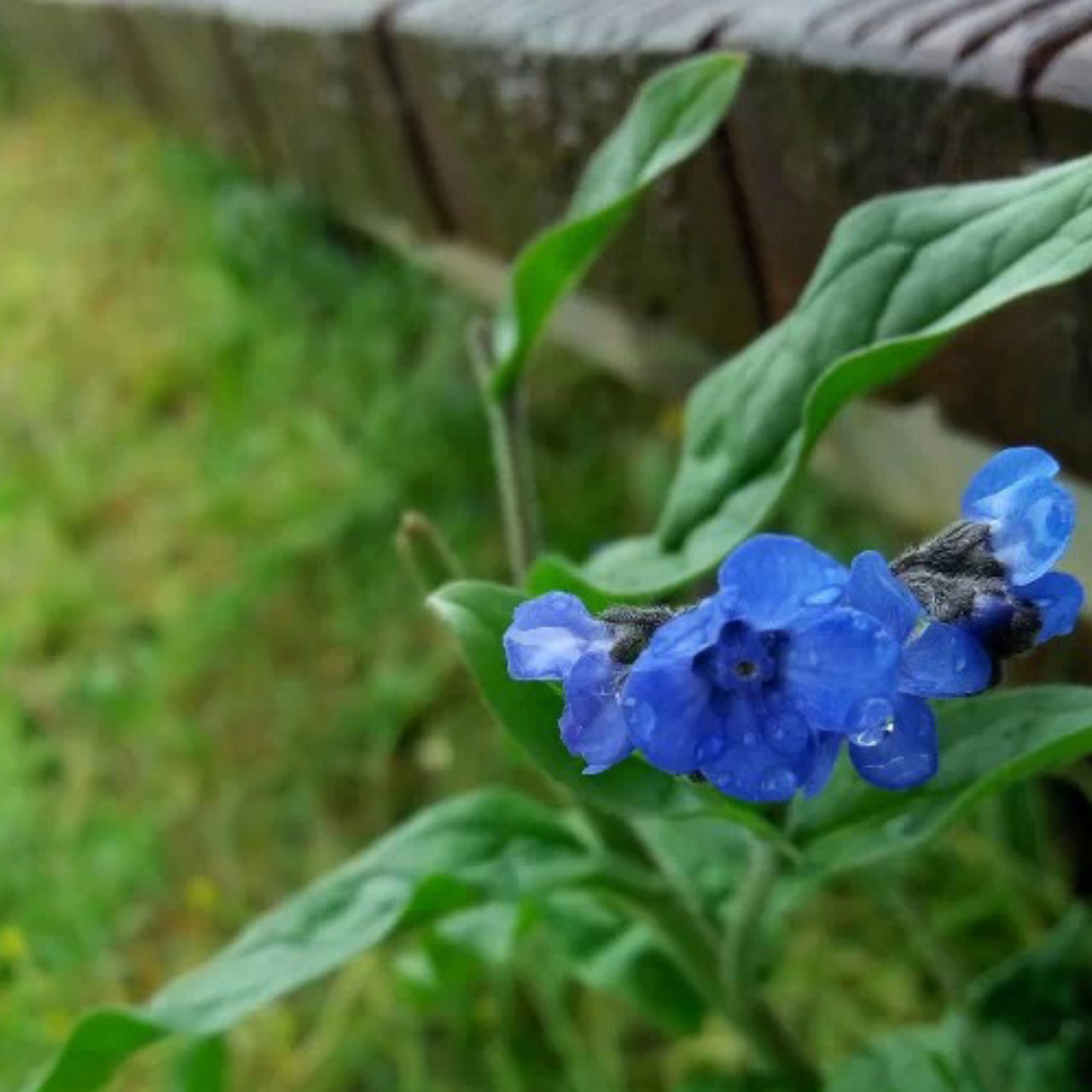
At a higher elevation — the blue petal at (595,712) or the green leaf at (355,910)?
the blue petal at (595,712)

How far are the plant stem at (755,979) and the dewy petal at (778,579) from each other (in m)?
0.33

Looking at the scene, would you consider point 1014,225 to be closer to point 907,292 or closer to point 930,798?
point 907,292

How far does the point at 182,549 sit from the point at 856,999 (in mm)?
1148

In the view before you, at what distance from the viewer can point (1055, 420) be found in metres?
0.94

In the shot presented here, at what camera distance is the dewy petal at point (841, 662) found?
434 mm

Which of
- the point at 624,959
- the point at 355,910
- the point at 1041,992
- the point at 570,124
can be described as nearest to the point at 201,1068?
the point at 355,910

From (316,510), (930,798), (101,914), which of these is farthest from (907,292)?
(316,510)

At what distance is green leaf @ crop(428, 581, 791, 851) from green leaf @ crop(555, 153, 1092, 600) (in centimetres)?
7

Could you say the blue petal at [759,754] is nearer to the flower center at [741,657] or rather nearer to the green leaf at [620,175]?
the flower center at [741,657]

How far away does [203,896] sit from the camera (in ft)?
5.22

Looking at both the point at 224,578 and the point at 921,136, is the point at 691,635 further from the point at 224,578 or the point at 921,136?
the point at 224,578

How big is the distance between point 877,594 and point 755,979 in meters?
0.51

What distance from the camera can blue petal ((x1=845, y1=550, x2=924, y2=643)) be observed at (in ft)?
1.48

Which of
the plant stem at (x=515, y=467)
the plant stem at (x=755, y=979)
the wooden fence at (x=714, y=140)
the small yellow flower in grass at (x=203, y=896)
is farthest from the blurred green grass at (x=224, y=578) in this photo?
the plant stem at (x=515, y=467)
